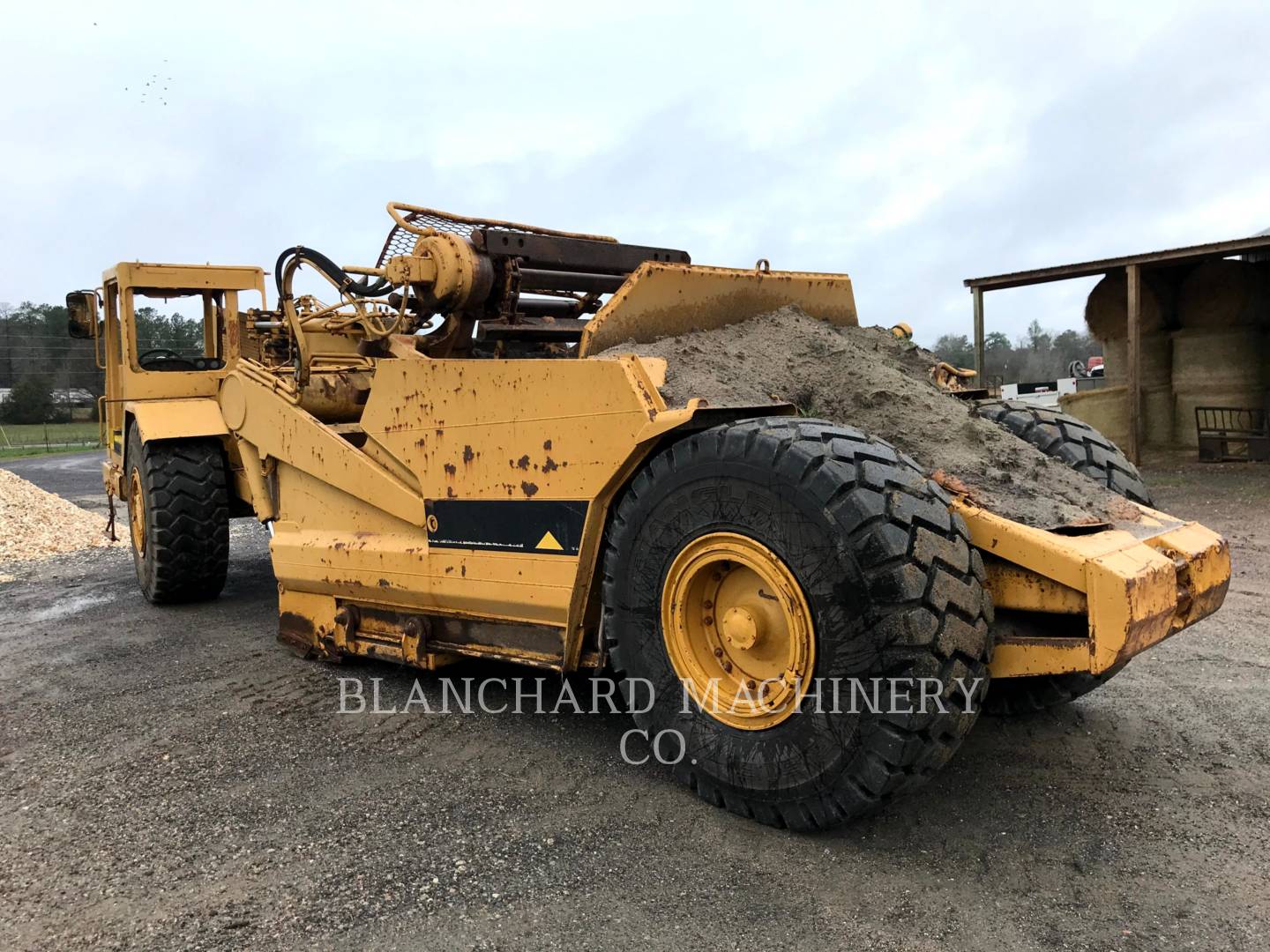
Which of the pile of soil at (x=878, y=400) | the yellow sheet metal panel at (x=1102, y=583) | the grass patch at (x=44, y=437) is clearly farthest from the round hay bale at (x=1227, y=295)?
the grass patch at (x=44, y=437)

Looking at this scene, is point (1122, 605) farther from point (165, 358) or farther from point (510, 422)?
point (165, 358)

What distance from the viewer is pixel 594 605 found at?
357 centimetres

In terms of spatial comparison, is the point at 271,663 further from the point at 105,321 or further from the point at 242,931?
the point at 105,321

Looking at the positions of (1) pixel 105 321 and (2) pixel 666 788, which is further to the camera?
(1) pixel 105 321

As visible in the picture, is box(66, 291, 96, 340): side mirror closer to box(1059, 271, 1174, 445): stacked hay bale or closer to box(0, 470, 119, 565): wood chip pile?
box(0, 470, 119, 565): wood chip pile

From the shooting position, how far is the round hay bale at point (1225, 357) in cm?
1336

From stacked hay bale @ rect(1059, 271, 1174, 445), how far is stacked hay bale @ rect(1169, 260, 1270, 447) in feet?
0.89

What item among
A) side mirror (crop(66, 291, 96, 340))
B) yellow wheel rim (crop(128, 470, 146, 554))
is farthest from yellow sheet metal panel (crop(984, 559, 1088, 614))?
side mirror (crop(66, 291, 96, 340))

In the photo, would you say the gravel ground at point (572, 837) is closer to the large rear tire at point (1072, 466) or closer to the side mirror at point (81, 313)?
the large rear tire at point (1072, 466)

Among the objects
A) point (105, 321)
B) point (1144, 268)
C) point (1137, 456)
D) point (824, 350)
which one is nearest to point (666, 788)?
point (824, 350)

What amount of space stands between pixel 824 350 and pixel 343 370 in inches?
111

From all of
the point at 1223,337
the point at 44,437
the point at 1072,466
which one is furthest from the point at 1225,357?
the point at 44,437

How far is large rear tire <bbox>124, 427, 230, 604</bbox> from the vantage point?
20.6 feet

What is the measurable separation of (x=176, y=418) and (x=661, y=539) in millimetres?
4714
